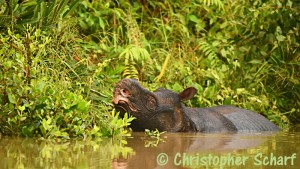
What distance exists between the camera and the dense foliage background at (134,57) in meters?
7.68

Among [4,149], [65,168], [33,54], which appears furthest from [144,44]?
[65,168]

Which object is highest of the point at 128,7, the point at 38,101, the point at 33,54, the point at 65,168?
the point at 128,7

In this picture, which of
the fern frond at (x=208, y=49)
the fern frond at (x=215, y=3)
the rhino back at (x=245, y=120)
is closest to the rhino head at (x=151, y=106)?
the rhino back at (x=245, y=120)

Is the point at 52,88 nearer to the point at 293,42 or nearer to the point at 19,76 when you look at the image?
the point at 19,76

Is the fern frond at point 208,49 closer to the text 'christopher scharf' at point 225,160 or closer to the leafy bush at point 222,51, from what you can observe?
the leafy bush at point 222,51

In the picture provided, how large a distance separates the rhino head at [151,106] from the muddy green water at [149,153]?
3.09ft

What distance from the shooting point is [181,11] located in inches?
547

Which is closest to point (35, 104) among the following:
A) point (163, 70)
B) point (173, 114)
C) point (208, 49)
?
point (173, 114)

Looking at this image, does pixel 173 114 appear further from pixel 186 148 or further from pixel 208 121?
pixel 186 148

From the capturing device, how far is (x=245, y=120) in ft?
34.6

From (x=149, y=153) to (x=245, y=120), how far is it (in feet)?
13.9

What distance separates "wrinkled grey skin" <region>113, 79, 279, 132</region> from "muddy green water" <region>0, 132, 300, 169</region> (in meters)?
0.98

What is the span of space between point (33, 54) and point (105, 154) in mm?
2759

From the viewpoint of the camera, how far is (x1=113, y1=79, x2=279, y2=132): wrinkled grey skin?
9.27 meters
